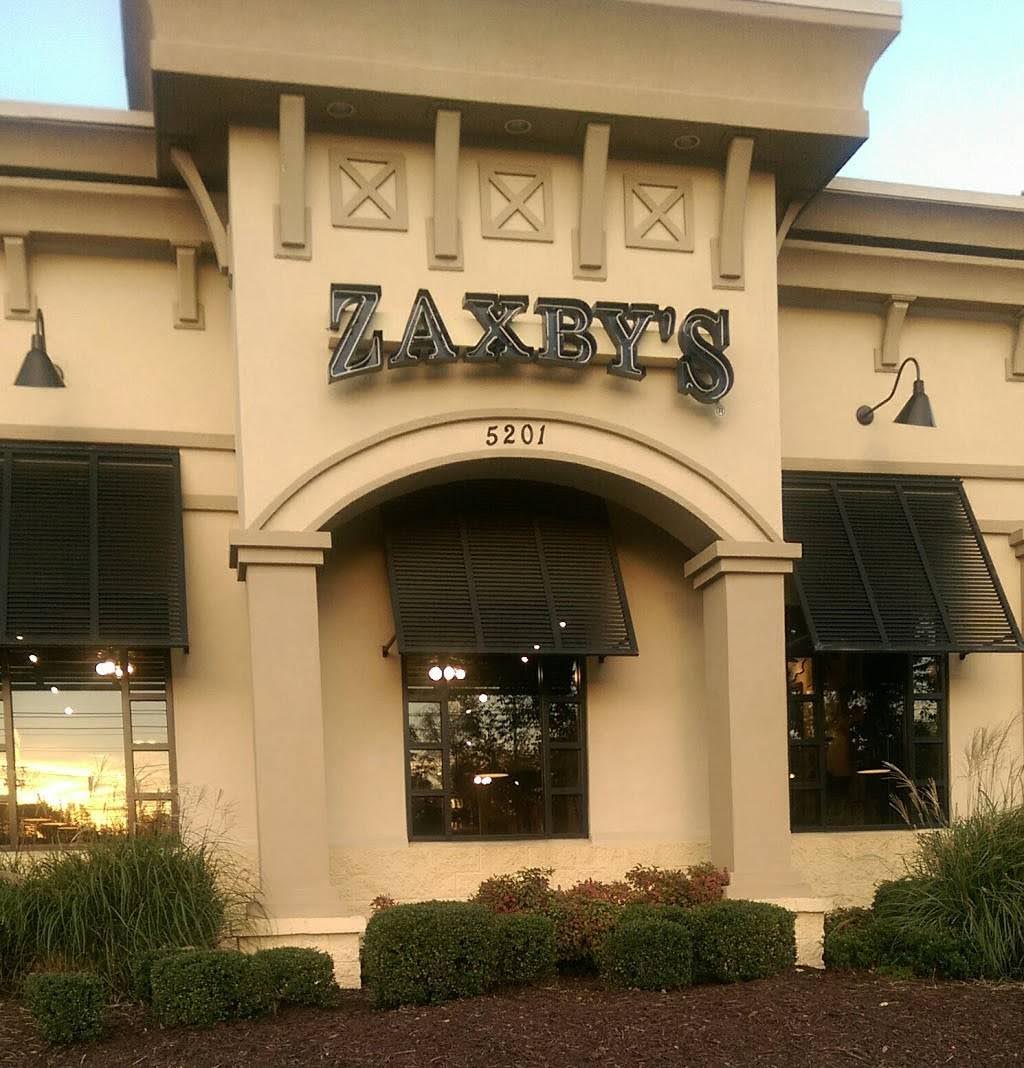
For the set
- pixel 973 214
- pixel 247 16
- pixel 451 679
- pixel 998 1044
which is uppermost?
pixel 247 16

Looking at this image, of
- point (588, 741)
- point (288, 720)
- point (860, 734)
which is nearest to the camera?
point (288, 720)

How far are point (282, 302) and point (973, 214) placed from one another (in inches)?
321

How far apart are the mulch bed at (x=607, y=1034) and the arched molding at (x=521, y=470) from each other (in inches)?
180

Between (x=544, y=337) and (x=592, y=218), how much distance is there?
1.34 m

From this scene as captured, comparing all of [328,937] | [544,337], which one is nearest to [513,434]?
[544,337]

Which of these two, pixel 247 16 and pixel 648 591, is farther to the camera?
pixel 648 591

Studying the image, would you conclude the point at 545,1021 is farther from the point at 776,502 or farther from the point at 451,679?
the point at 776,502

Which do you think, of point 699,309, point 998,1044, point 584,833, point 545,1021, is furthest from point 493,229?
point 998,1044

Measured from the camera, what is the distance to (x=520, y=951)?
1107 cm

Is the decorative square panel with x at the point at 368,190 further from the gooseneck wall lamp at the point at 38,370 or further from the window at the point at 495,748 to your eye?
the window at the point at 495,748

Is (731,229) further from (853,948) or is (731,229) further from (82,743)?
(82,743)

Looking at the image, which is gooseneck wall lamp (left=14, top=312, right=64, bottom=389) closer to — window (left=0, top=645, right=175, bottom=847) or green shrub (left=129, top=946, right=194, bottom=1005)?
window (left=0, top=645, right=175, bottom=847)

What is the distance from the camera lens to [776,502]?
13648 mm

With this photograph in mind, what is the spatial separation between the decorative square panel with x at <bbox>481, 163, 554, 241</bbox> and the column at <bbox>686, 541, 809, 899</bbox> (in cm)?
364
